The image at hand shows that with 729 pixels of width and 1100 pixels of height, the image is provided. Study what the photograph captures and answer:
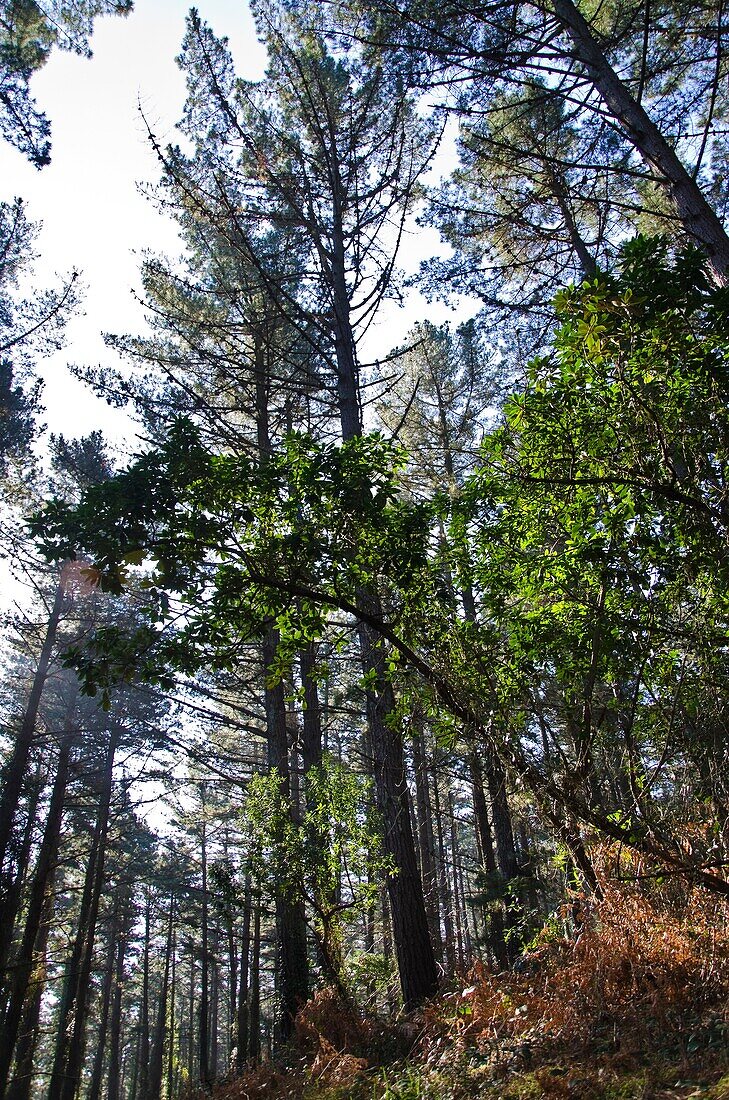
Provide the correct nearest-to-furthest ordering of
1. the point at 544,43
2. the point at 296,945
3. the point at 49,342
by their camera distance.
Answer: the point at 544,43, the point at 296,945, the point at 49,342

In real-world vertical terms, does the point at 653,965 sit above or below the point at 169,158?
below

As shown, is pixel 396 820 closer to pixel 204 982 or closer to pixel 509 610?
pixel 509 610

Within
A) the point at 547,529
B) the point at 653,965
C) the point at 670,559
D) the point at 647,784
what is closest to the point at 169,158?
the point at 547,529

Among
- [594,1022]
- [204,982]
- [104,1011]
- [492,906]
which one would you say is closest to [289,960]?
[492,906]

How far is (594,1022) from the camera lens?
3951 mm

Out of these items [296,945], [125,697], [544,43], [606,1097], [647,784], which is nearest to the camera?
[606,1097]

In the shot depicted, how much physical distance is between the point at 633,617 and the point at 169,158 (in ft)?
29.9

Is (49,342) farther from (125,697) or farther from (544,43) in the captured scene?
(125,697)

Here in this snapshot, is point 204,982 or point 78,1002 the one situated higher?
point 204,982

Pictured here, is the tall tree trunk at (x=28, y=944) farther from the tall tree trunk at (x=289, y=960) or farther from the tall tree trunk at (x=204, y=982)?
the tall tree trunk at (x=289, y=960)

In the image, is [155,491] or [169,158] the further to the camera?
[169,158]

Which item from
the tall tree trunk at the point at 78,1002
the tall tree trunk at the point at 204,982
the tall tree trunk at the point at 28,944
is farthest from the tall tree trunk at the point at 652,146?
the tall tree trunk at the point at 78,1002

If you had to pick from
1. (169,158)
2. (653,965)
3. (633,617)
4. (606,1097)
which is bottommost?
(606,1097)

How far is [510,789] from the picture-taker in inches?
180
